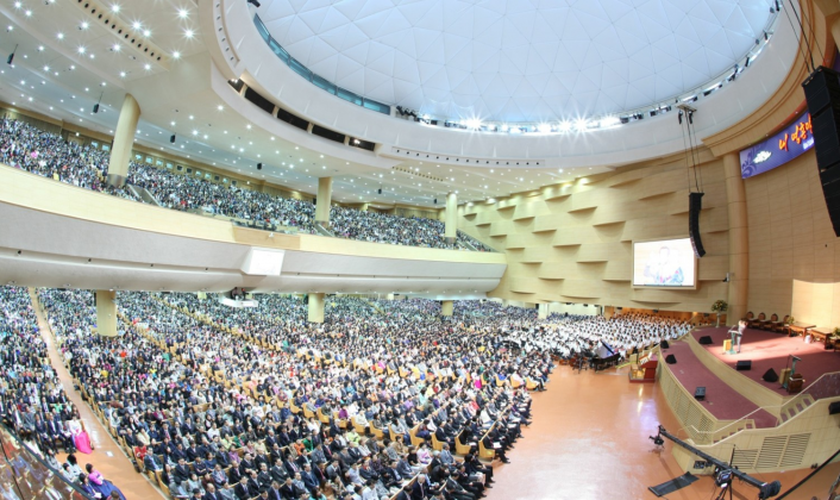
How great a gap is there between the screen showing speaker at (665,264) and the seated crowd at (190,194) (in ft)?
33.0

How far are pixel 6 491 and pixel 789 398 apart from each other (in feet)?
33.5

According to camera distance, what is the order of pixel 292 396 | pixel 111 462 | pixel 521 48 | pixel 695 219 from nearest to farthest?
pixel 111 462 → pixel 292 396 → pixel 695 219 → pixel 521 48

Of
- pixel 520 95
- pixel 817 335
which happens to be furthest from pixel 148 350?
pixel 520 95

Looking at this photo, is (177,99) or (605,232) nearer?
(177,99)

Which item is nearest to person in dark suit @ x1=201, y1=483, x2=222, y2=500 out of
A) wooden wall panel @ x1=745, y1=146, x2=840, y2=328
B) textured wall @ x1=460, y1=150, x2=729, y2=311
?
wooden wall panel @ x1=745, y1=146, x2=840, y2=328

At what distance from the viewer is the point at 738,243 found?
17.4m

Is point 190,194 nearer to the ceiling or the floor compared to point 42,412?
nearer to the ceiling

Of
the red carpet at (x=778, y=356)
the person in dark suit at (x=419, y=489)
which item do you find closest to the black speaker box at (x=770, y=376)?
the red carpet at (x=778, y=356)

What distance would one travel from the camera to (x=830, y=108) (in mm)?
6070

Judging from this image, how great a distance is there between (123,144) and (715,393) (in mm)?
18900

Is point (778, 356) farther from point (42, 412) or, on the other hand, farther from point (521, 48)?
point (521, 48)

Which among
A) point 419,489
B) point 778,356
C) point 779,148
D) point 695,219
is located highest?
point 779,148

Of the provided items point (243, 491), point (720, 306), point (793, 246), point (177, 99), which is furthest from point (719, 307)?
point (177, 99)

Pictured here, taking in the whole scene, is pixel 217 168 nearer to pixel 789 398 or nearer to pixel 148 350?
pixel 148 350
